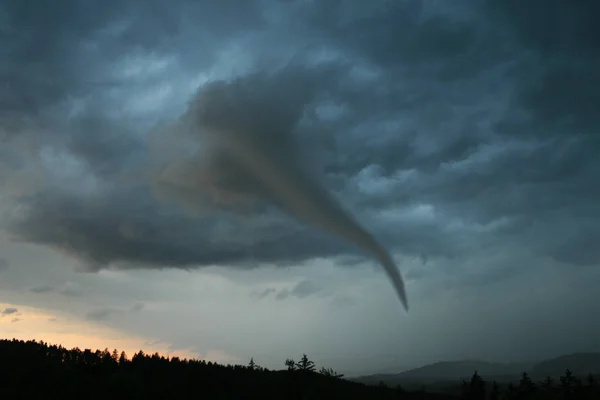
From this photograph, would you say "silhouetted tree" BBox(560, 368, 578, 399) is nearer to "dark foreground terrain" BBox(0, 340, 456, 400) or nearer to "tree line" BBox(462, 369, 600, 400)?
"tree line" BBox(462, 369, 600, 400)

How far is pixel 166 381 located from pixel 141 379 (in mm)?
7235

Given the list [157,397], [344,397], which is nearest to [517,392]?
[344,397]

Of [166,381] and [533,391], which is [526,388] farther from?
[166,381]

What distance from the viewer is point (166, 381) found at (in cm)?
13900

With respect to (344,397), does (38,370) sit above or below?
above

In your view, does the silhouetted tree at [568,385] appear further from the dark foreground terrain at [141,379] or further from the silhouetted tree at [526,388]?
the dark foreground terrain at [141,379]

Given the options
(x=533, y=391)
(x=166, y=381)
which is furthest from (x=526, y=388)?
(x=166, y=381)

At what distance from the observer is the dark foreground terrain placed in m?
118

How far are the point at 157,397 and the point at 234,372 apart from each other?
6578cm

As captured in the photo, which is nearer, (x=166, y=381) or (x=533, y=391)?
(x=166, y=381)

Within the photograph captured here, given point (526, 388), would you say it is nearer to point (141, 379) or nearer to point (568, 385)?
point (568, 385)

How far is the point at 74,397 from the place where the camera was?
370 ft

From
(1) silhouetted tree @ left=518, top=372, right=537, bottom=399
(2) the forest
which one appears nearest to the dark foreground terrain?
(2) the forest

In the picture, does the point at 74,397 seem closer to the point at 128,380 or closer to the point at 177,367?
the point at 128,380
